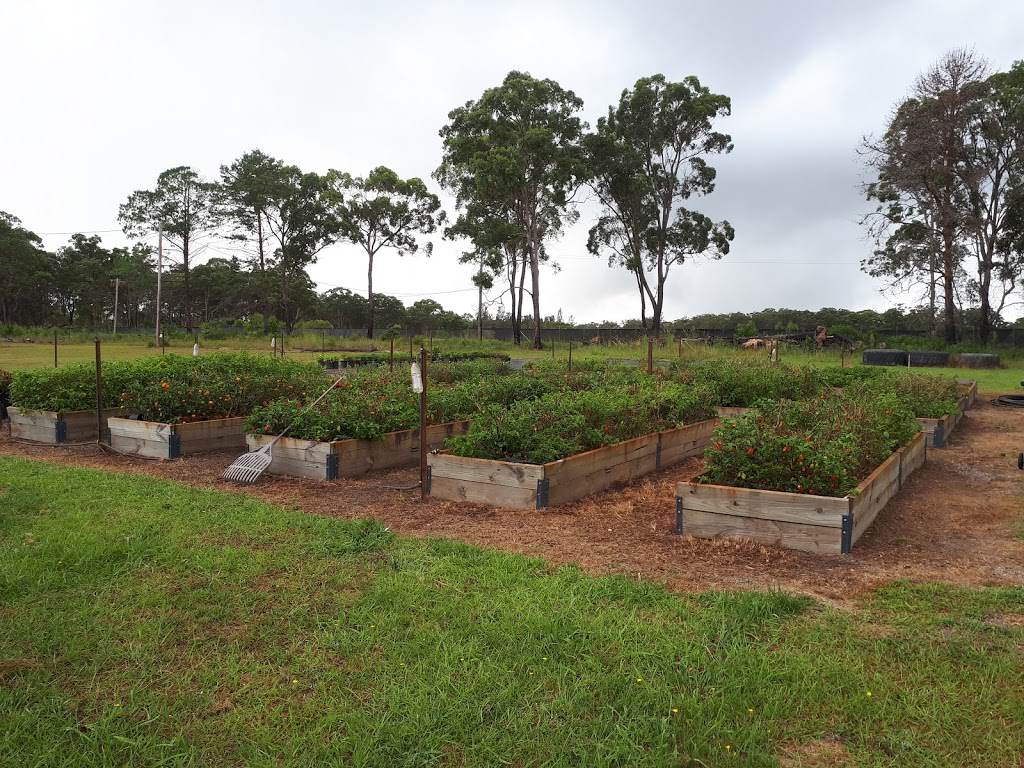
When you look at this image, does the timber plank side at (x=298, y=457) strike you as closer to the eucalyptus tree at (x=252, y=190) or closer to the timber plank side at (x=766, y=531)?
the timber plank side at (x=766, y=531)

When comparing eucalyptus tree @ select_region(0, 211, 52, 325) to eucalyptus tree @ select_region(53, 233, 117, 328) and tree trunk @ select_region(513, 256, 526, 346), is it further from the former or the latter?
tree trunk @ select_region(513, 256, 526, 346)

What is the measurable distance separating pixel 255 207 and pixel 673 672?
53171mm

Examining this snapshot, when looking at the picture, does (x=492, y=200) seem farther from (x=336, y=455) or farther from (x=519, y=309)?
(x=336, y=455)

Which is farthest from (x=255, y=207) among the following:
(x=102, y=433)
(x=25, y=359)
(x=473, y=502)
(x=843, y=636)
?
(x=843, y=636)

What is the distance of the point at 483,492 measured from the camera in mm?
5734

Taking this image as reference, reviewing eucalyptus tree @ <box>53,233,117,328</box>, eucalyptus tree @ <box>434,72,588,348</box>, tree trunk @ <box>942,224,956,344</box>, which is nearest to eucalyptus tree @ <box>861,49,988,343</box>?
tree trunk @ <box>942,224,956,344</box>

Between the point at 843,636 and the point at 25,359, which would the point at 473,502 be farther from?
the point at 25,359

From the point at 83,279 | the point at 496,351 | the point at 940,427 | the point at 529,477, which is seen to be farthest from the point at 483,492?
the point at 83,279

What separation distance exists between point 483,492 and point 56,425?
592 cm

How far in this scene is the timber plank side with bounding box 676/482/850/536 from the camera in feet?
14.6

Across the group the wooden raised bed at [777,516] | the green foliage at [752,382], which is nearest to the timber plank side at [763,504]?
the wooden raised bed at [777,516]

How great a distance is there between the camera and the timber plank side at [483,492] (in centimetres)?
554

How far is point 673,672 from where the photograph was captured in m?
2.76

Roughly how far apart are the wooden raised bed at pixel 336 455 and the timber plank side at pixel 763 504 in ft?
10.7
